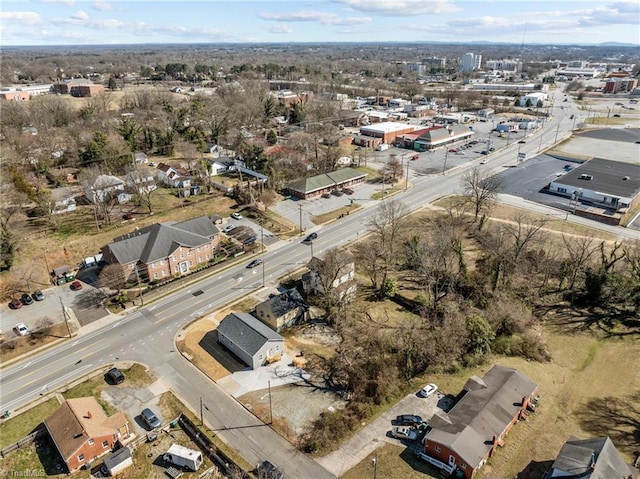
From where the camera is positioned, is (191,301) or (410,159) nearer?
(191,301)

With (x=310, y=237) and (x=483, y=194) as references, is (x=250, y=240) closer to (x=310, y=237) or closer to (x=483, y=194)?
(x=310, y=237)

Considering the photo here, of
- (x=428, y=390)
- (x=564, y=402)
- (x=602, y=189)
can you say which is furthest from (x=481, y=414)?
(x=602, y=189)

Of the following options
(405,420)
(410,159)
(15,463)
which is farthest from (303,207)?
(15,463)

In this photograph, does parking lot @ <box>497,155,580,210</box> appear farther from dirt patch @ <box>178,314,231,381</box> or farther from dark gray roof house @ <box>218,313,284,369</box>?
dirt patch @ <box>178,314,231,381</box>

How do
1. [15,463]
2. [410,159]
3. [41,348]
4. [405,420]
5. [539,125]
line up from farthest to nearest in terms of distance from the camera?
[539,125] → [410,159] → [41,348] → [405,420] → [15,463]

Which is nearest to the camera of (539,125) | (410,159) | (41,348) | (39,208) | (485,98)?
(41,348)

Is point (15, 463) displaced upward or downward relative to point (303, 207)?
downward

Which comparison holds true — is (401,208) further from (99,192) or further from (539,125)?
(539,125)
